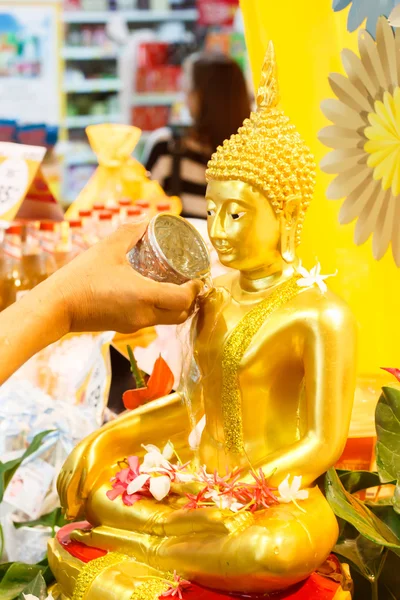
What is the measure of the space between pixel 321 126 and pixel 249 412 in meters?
0.59

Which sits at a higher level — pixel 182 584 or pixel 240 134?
pixel 240 134

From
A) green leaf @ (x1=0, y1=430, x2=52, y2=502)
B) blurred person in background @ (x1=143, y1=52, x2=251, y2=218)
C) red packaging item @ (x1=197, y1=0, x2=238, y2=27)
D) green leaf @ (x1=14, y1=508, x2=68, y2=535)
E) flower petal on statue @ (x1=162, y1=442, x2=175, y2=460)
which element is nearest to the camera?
flower petal on statue @ (x1=162, y1=442, x2=175, y2=460)

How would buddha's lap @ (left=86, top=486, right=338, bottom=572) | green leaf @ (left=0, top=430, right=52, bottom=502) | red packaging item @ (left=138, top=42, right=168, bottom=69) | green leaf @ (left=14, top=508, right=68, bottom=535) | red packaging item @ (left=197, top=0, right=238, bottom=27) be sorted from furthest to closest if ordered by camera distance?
red packaging item @ (left=138, top=42, right=168, bottom=69) < red packaging item @ (left=197, top=0, right=238, bottom=27) < green leaf @ (left=14, top=508, right=68, bottom=535) < green leaf @ (left=0, top=430, right=52, bottom=502) < buddha's lap @ (left=86, top=486, right=338, bottom=572)

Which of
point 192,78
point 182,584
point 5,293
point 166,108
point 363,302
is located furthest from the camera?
point 166,108

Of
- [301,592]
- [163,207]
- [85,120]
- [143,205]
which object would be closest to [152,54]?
[85,120]

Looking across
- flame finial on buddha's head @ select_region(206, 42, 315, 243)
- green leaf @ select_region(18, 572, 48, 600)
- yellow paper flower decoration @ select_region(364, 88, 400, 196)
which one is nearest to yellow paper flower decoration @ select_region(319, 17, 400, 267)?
yellow paper flower decoration @ select_region(364, 88, 400, 196)

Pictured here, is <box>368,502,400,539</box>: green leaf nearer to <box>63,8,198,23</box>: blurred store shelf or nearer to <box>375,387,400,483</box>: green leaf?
<box>375,387,400,483</box>: green leaf

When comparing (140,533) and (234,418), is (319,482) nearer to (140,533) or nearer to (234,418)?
(234,418)

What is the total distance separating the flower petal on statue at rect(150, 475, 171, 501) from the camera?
1113 mm

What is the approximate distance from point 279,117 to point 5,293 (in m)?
0.94

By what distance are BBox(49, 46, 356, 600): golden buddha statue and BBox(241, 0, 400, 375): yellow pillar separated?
35 cm

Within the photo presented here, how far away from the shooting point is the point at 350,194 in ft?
4.88

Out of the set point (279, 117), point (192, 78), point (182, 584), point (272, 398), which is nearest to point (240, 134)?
point (279, 117)

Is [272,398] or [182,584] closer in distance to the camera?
[182,584]
